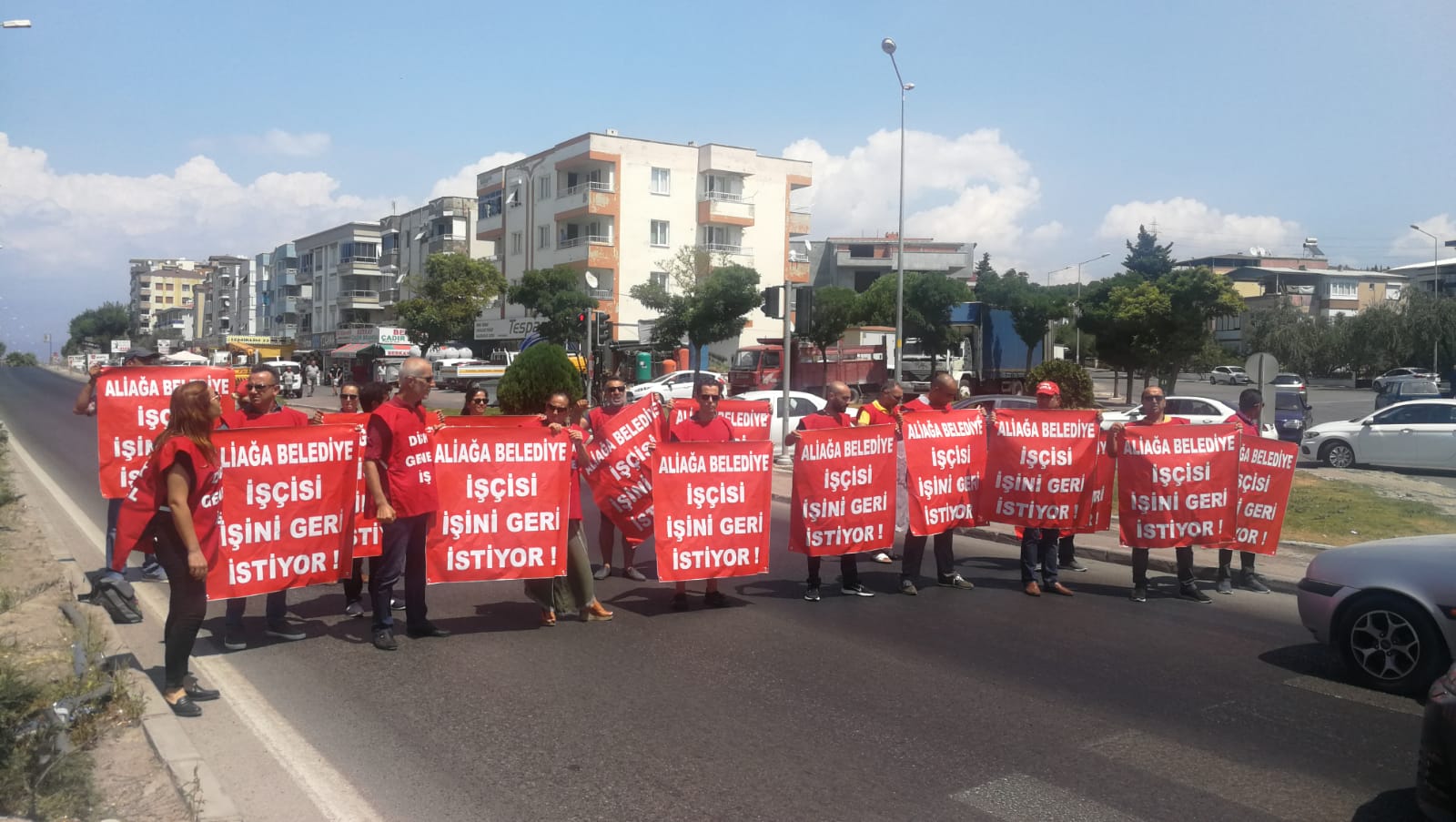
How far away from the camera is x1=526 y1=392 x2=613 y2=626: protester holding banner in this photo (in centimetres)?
806

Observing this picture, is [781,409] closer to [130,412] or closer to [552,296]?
[130,412]

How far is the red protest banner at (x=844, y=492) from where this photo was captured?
8.98 metres

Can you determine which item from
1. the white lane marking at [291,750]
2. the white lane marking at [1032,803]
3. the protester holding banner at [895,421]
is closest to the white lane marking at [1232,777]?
the white lane marking at [1032,803]

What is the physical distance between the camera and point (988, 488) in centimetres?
972

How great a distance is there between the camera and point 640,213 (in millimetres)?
59562

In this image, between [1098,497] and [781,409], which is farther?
[781,409]

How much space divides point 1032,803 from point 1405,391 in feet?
130

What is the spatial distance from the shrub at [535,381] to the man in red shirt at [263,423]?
1800 cm

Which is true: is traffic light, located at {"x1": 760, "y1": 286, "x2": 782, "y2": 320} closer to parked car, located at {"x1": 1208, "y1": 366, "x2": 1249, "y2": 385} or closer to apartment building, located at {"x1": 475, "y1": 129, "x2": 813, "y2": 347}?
apartment building, located at {"x1": 475, "y1": 129, "x2": 813, "y2": 347}

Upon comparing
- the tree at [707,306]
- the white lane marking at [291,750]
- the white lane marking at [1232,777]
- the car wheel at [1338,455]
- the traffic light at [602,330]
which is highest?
the tree at [707,306]

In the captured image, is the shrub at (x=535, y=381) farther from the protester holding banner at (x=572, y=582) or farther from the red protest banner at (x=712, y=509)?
the protester holding banner at (x=572, y=582)

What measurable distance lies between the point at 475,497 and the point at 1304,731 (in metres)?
5.34

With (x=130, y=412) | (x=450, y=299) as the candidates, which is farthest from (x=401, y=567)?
(x=450, y=299)

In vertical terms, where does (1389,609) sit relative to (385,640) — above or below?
above
